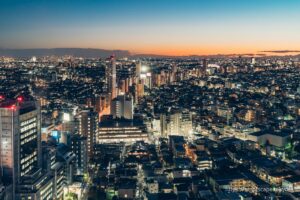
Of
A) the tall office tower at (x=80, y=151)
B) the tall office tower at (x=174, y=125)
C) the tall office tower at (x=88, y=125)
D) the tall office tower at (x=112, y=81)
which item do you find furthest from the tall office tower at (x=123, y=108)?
the tall office tower at (x=80, y=151)

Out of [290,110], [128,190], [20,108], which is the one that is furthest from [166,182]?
[290,110]

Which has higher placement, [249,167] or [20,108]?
[20,108]

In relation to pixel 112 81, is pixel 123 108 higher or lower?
lower

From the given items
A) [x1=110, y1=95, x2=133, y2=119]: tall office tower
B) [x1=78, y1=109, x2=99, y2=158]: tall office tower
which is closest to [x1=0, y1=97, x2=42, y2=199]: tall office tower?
[x1=78, y1=109, x2=99, y2=158]: tall office tower

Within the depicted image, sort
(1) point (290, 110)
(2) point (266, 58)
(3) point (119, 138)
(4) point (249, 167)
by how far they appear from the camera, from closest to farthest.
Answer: (4) point (249, 167) → (3) point (119, 138) → (1) point (290, 110) → (2) point (266, 58)

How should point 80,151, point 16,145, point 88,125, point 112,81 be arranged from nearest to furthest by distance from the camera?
point 16,145
point 80,151
point 88,125
point 112,81

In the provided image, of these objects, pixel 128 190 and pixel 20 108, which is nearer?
pixel 20 108

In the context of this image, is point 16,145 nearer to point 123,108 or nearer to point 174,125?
point 174,125

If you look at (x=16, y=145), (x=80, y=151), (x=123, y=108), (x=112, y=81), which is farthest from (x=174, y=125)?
(x=16, y=145)

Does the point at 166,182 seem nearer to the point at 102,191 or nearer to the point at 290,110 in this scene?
the point at 102,191
